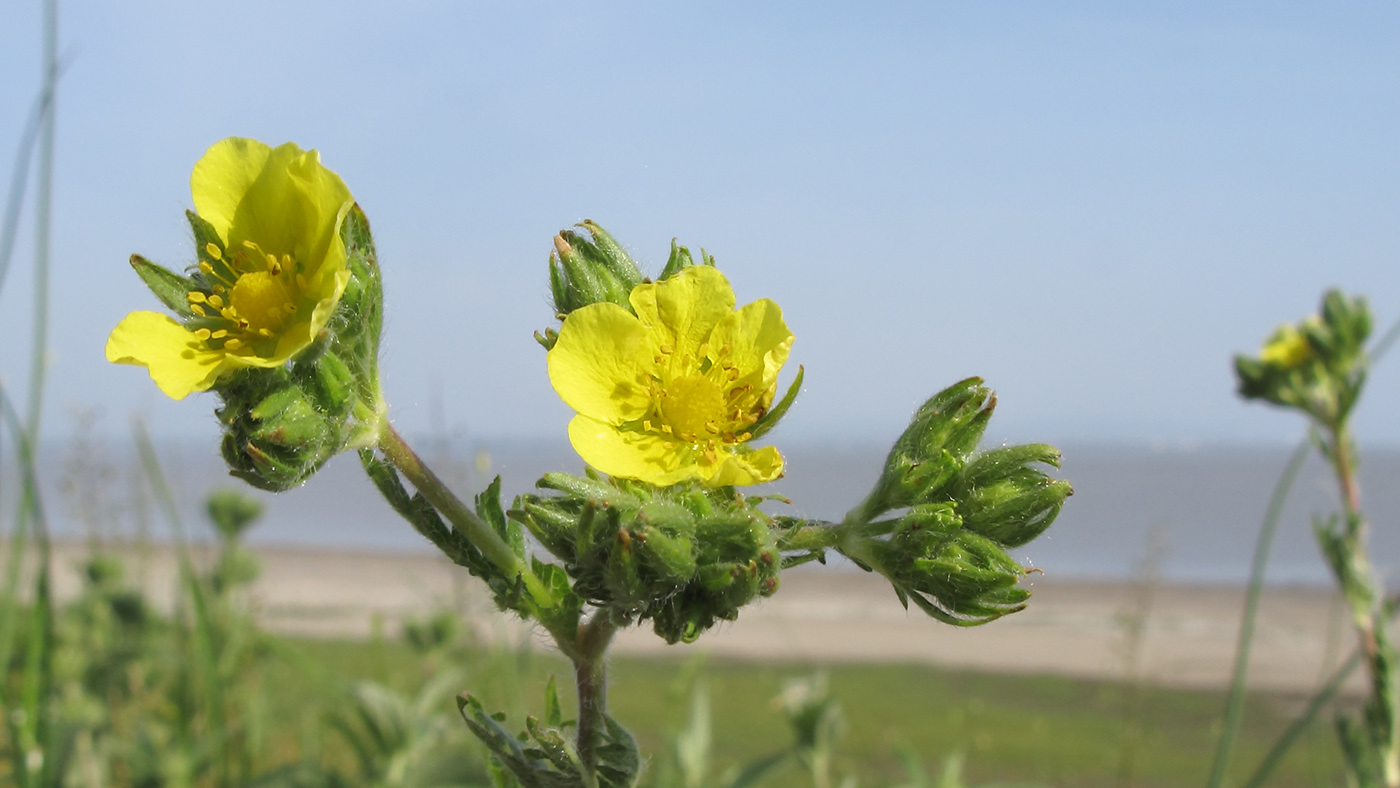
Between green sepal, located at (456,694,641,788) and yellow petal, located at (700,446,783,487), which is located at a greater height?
yellow petal, located at (700,446,783,487)

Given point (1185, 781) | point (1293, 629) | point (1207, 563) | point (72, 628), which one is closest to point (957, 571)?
point (72, 628)

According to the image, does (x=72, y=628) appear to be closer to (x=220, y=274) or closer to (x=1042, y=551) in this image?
(x=220, y=274)

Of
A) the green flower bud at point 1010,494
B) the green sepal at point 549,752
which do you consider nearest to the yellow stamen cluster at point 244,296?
the green sepal at point 549,752

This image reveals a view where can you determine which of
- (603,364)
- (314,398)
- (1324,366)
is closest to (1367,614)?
(1324,366)

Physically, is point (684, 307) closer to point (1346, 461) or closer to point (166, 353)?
point (166, 353)

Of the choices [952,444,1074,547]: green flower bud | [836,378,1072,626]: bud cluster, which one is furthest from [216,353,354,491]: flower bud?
[952,444,1074,547]: green flower bud

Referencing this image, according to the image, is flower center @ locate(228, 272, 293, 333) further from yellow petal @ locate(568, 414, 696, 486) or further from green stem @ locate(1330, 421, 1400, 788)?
green stem @ locate(1330, 421, 1400, 788)

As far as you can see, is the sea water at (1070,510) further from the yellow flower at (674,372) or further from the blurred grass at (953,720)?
the blurred grass at (953,720)
